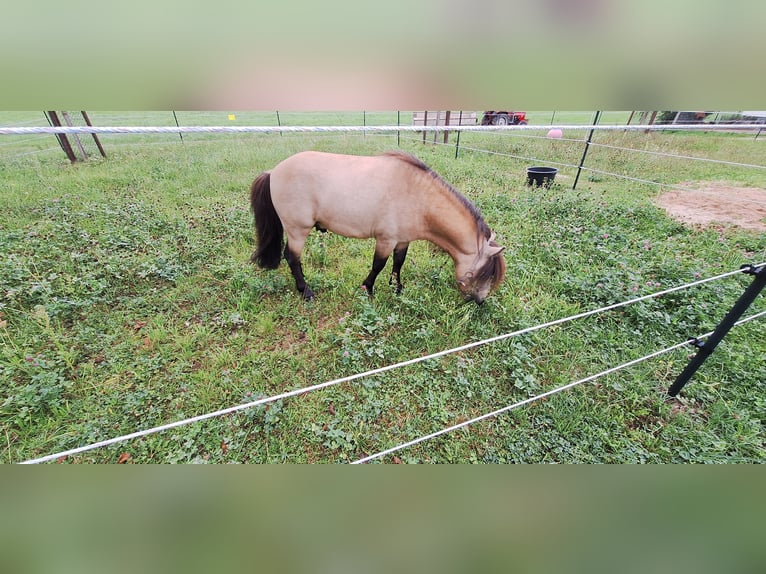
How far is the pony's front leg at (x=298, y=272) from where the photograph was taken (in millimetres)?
3195

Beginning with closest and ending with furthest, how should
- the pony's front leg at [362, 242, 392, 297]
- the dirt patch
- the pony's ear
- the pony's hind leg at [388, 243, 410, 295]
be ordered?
the pony's ear < the pony's front leg at [362, 242, 392, 297] < the pony's hind leg at [388, 243, 410, 295] < the dirt patch

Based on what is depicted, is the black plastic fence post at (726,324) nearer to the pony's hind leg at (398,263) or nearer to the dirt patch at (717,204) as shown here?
the pony's hind leg at (398,263)

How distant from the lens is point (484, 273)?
284 centimetres

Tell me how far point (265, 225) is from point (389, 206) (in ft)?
4.46

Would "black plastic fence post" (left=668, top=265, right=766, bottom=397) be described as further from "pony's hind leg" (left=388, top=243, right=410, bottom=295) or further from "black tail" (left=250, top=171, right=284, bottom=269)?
"black tail" (left=250, top=171, right=284, bottom=269)

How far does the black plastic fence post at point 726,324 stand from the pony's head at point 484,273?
139 cm

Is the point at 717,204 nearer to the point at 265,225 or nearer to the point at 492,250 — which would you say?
the point at 492,250

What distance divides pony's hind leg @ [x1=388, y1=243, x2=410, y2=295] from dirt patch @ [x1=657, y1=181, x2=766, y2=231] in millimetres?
4748

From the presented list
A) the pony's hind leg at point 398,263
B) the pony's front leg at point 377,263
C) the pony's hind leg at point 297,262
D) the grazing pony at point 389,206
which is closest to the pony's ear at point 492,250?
the grazing pony at point 389,206

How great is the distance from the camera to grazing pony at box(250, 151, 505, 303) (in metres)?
2.78

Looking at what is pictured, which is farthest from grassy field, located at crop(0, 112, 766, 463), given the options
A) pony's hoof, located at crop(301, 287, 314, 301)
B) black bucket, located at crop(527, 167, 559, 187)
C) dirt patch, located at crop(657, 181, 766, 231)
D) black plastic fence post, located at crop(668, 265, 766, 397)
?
black bucket, located at crop(527, 167, 559, 187)
